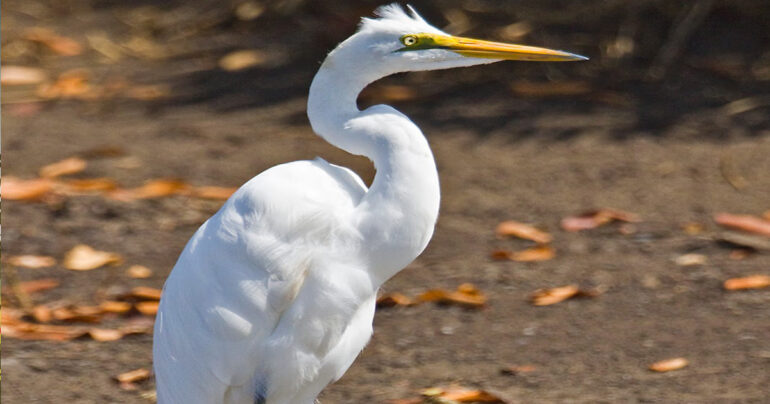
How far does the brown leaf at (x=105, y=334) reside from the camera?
4.22 meters

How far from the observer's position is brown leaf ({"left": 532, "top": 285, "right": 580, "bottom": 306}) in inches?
175

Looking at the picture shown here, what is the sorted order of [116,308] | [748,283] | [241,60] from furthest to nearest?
1. [241,60]
2. [116,308]
3. [748,283]

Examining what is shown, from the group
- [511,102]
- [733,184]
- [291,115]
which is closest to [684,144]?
[733,184]

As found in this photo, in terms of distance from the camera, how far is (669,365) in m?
3.80

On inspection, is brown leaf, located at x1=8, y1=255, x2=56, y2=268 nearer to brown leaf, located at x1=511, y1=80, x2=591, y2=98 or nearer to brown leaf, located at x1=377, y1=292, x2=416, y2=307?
brown leaf, located at x1=377, y1=292, x2=416, y2=307

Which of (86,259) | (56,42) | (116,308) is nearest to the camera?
(116,308)

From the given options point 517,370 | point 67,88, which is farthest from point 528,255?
point 67,88

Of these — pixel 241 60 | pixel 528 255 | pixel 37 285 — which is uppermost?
pixel 241 60

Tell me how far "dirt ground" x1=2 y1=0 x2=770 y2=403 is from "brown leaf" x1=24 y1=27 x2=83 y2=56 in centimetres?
8

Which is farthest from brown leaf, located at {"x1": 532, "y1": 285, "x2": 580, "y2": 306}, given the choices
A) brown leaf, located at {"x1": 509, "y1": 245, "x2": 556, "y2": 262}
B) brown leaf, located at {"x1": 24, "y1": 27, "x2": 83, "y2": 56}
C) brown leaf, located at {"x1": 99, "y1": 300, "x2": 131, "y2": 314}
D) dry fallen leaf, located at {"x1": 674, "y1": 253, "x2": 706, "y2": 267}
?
brown leaf, located at {"x1": 24, "y1": 27, "x2": 83, "y2": 56}

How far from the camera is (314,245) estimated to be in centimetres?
303

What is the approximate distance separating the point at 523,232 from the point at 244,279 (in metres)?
2.34

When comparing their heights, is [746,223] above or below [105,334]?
above

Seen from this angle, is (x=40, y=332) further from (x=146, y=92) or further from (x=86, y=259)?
(x=146, y=92)
